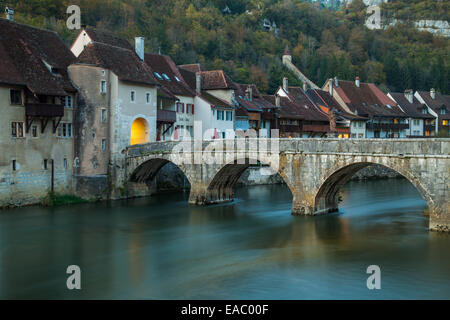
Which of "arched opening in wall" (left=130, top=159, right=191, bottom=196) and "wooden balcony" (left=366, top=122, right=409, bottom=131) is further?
"wooden balcony" (left=366, top=122, right=409, bottom=131)

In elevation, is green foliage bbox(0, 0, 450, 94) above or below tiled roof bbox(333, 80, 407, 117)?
above

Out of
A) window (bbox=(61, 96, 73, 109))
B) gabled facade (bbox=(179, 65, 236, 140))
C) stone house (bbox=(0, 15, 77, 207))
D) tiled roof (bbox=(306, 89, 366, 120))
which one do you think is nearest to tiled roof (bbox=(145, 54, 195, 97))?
gabled facade (bbox=(179, 65, 236, 140))

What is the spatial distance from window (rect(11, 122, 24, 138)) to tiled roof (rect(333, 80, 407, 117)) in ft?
150

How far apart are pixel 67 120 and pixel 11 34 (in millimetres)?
6668

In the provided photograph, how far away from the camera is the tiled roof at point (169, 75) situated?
4804 cm

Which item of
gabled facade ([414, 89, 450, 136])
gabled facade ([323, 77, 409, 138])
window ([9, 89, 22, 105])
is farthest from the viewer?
gabled facade ([414, 89, 450, 136])

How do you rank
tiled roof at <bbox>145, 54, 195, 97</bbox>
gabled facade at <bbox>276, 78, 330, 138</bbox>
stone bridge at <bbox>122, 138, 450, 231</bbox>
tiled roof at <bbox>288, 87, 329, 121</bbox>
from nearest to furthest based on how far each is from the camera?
stone bridge at <bbox>122, 138, 450, 231</bbox>, tiled roof at <bbox>145, 54, 195, 97</bbox>, gabled facade at <bbox>276, 78, 330, 138</bbox>, tiled roof at <bbox>288, 87, 329, 121</bbox>

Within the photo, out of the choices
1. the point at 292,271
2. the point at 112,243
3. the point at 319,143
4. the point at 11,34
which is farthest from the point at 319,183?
the point at 11,34

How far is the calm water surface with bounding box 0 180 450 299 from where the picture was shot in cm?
1959

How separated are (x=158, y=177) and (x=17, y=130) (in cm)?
1310

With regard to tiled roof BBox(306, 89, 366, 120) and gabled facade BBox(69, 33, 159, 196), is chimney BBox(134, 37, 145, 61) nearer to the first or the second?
gabled facade BBox(69, 33, 159, 196)

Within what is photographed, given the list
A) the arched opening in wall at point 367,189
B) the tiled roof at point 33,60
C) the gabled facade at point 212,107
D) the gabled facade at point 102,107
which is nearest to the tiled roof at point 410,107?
the arched opening in wall at point 367,189

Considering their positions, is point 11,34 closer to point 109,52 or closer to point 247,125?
point 109,52

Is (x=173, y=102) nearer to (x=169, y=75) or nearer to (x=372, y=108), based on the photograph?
(x=169, y=75)
